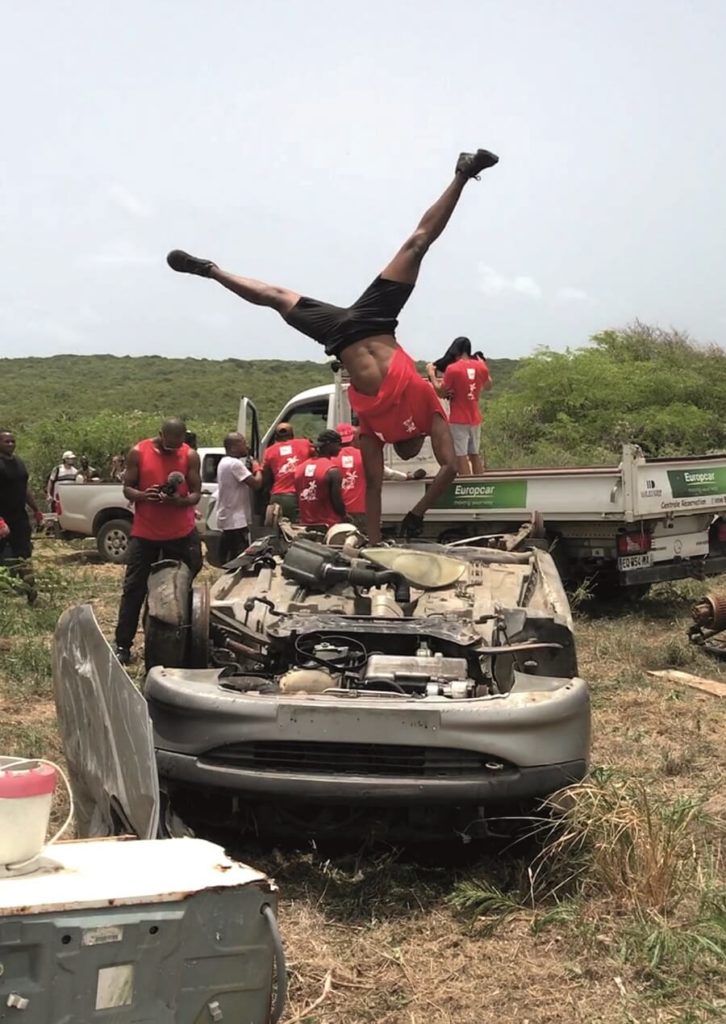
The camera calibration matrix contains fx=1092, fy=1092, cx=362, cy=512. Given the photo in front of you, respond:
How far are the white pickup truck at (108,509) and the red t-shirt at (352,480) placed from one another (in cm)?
600

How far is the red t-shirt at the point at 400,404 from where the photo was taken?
668cm

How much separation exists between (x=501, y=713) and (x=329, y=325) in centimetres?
338

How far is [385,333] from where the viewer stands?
6.64 metres

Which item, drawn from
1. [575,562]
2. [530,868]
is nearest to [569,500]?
[575,562]

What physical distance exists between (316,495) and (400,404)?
7.44 feet

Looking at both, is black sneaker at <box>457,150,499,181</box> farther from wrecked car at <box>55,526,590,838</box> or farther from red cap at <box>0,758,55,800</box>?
red cap at <box>0,758,55,800</box>

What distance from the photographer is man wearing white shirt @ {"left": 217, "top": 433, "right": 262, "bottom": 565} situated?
35.2 ft

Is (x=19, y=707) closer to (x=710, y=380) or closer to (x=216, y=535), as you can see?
(x=216, y=535)

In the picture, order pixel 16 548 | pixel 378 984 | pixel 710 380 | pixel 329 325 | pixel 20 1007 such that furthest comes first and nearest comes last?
pixel 710 380, pixel 16 548, pixel 329 325, pixel 378 984, pixel 20 1007

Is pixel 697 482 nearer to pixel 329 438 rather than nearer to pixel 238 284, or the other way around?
pixel 329 438

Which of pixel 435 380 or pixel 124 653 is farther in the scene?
pixel 435 380

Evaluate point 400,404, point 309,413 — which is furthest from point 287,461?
point 400,404

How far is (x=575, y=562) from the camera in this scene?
9453 millimetres

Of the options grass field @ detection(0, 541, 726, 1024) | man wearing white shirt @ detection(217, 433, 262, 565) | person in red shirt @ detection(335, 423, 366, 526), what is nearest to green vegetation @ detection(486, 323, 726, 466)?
man wearing white shirt @ detection(217, 433, 262, 565)
